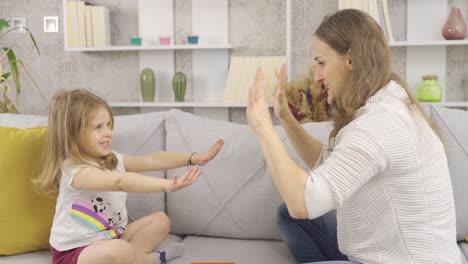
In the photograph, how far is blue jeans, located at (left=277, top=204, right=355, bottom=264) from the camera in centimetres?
180

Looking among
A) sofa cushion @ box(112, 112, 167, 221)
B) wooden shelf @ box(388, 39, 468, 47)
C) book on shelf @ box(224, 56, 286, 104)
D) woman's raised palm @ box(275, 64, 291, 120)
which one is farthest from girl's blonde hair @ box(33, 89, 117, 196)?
wooden shelf @ box(388, 39, 468, 47)

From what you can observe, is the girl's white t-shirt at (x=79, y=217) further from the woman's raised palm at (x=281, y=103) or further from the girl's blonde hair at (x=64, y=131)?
the woman's raised palm at (x=281, y=103)

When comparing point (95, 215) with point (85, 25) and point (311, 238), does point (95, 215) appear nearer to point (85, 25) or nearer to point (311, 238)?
point (311, 238)

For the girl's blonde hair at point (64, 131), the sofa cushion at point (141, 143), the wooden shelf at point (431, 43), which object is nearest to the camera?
the girl's blonde hair at point (64, 131)

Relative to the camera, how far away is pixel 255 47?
3.46 meters

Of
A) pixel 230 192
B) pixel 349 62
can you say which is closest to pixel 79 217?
pixel 230 192

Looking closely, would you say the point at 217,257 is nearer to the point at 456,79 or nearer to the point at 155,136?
the point at 155,136

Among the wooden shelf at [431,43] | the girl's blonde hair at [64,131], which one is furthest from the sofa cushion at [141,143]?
the wooden shelf at [431,43]

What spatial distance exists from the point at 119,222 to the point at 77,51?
2.15 m

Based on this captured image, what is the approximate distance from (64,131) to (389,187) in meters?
1.03

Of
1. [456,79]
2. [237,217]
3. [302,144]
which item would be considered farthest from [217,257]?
[456,79]

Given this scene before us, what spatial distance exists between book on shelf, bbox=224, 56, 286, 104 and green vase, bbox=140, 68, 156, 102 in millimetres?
500

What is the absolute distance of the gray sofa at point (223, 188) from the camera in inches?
74.3

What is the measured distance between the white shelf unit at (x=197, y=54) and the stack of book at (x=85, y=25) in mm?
62
